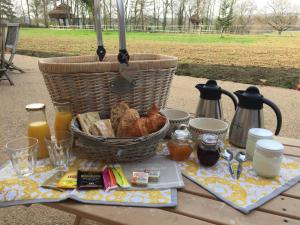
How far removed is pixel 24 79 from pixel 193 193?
4.86 meters

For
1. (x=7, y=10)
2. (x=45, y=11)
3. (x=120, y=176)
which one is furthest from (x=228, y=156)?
(x=7, y=10)

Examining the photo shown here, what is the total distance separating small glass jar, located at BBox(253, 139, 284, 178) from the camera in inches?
31.2

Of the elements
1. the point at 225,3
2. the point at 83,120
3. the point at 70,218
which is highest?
the point at 225,3

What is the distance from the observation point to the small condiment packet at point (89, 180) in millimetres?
759

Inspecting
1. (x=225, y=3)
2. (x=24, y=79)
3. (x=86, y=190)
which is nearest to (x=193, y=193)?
(x=86, y=190)

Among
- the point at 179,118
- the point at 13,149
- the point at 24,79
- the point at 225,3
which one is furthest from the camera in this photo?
the point at 225,3

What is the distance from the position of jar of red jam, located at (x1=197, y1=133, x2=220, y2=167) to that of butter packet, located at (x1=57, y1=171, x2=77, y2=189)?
16.0 inches

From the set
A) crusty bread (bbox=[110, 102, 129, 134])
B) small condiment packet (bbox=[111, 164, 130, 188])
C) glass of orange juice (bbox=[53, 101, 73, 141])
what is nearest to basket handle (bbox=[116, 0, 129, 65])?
crusty bread (bbox=[110, 102, 129, 134])

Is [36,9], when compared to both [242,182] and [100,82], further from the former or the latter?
[242,182]

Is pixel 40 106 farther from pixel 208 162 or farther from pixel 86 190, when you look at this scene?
pixel 208 162

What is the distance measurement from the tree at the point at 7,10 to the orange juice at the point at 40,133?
34721 mm

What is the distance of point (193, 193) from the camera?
760mm

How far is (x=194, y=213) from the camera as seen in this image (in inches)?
26.7

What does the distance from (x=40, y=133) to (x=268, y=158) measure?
30.2 inches
